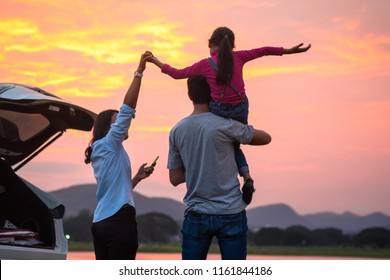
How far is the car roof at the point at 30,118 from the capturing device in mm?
7039

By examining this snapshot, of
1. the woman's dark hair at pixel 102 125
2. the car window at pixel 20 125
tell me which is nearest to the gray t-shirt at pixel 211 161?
the woman's dark hair at pixel 102 125

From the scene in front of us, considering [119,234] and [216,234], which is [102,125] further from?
[216,234]

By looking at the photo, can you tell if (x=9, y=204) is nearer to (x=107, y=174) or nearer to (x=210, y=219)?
(x=107, y=174)

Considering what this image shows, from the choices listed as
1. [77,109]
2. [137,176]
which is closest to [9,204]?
[77,109]

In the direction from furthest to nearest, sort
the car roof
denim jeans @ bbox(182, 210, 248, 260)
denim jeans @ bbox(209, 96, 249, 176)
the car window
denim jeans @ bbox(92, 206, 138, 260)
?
the car window → the car roof → denim jeans @ bbox(92, 206, 138, 260) → denim jeans @ bbox(209, 96, 249, 176) → denim jeans @ bbox(182, 210, 248, 260)

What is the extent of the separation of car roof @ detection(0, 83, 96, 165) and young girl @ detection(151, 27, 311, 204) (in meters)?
2.55

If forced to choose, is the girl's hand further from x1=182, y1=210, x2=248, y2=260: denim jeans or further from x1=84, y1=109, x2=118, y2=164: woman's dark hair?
x1=182, y1=210, x2=248, y2=260: denim jeans

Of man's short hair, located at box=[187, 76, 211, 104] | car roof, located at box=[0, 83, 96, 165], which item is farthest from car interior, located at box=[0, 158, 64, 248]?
man's short hair, located at box=[187, 76, 211, 104]

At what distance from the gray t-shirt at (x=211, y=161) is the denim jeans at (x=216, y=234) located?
0.04 meters

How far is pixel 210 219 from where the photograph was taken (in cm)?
445

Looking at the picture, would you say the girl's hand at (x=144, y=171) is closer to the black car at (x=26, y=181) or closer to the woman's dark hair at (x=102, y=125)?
the woman's dark hair at (x=102, y=125)

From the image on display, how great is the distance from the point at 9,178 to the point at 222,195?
3839 millimetres

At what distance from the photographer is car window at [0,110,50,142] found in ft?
24.2
